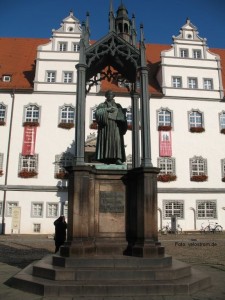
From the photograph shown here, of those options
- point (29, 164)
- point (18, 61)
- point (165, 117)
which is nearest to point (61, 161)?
point (29, 164)

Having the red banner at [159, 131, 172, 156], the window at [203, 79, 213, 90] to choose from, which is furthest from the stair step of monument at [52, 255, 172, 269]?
the window at [203, 79, 213, 90]

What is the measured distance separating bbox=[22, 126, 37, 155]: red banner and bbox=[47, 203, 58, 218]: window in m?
3.91

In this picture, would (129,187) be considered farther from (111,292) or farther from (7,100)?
(7,100)

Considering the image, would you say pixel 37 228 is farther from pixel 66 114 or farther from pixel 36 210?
pixel 66 114

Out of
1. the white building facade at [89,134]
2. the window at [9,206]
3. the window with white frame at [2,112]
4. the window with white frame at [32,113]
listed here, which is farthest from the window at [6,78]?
the window at [9,206]

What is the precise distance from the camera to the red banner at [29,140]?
2402 cm

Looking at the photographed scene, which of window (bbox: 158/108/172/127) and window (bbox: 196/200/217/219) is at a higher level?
window (bbox: 158/108/172/127)

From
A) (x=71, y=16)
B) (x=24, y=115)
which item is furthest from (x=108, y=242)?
(x=71, y=16)

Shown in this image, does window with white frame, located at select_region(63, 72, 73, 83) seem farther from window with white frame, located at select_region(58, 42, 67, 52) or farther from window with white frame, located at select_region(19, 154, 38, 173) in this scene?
window with white frame, located at select_region(19, 154, 38, 173)

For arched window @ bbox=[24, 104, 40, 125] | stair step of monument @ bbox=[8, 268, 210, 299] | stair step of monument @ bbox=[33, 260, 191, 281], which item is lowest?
stair step of monument @ bbox=[8, 268, 210, 299]

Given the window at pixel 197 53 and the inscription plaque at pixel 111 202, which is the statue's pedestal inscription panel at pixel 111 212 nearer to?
the inscription plaque at pixel 111 202

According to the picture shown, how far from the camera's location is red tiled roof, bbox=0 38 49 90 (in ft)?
84.0

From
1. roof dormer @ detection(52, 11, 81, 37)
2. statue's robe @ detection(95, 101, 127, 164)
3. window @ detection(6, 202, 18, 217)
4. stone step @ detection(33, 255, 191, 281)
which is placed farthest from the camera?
roof dormer @ detection(52, 11, 81, 37)

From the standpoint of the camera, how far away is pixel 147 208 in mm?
6582
